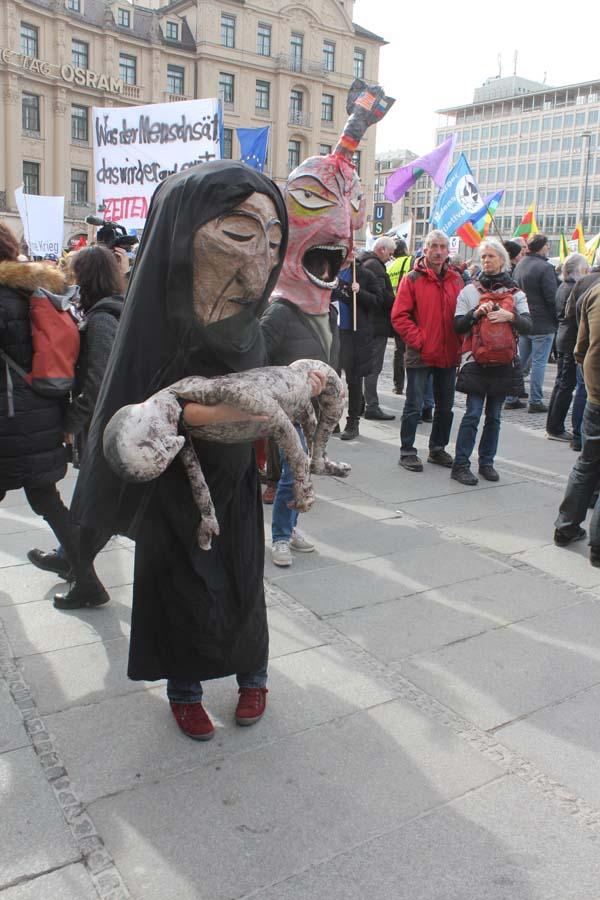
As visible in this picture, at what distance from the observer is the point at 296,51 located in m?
46.2

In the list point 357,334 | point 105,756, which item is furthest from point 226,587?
point 357,334

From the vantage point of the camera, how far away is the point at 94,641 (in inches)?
134

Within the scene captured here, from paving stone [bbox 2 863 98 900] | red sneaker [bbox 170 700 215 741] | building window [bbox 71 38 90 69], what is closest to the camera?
paving stone [bbox 2 863 98 900]

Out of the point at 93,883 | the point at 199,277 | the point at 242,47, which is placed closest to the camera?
the point at 93,883

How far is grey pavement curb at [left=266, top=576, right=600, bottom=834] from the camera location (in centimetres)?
238

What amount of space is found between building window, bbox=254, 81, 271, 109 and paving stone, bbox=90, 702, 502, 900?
47808mm

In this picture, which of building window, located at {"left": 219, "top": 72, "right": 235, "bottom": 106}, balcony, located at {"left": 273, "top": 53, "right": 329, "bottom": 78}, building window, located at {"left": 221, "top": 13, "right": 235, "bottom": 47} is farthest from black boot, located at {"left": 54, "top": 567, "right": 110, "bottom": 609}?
balcony, located at {"left": 273, "top": 53, "right": 329, "bottom": 78}

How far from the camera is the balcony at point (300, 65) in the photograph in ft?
148

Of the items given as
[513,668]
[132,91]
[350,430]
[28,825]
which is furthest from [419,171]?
[132,91]

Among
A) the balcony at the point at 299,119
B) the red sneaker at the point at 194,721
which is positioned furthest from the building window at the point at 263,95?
the red sneaker at the point at 194,721

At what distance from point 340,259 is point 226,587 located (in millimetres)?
1725

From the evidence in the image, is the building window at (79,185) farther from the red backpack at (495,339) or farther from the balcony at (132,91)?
the red backpack at (495,339)

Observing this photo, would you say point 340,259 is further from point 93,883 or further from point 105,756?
point 93,883

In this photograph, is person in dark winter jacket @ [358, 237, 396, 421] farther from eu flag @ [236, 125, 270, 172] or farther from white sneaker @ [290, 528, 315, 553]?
white sneaker @ [290, 528, 315, 553]
